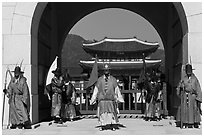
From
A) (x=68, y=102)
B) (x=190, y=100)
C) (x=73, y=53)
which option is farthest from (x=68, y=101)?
(x=73, y=53)

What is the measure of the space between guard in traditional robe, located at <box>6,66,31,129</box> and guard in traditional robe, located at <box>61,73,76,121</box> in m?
2.59

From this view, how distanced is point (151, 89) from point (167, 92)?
60.3 inches

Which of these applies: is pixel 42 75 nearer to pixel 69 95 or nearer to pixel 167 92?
pixel 69 95

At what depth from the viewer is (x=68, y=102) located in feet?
41.7

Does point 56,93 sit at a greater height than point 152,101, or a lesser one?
greater

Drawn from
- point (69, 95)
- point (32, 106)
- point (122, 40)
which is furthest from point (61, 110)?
point (122, 40)

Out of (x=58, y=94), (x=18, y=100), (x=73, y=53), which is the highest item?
(x=73, y=53)

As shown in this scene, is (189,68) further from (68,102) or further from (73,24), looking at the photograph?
(73,24)

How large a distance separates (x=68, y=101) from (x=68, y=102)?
0.03 metres

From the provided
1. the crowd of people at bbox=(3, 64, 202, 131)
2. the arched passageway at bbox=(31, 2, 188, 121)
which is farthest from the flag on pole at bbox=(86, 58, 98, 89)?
Result: the crowd of people at bbox=(3, 64, 202, 131)

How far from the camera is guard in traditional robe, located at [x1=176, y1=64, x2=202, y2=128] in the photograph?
9.59 metres

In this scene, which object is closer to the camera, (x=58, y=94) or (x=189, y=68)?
(x=189, y=68)

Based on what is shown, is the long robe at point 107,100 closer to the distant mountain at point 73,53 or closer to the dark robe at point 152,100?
the dark robe at point 152,100

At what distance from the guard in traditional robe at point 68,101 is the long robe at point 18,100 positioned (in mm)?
2597
